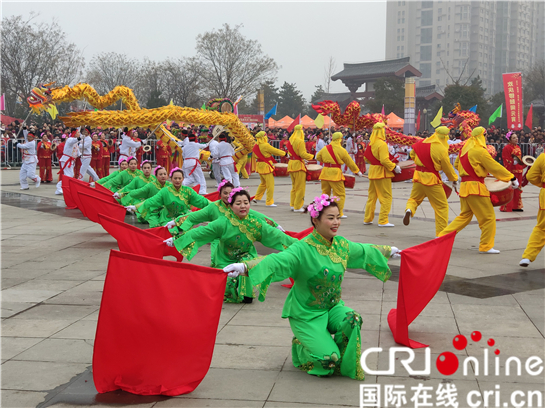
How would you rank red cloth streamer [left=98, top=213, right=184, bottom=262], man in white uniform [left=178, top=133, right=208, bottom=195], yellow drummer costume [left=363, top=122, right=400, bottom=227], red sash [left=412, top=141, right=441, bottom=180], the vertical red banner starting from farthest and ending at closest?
the vertical red banner, man in white uniform [left=178, top=133, right=208, bottom=195], yellow drummer costume [left=363, top=122, right=400, bottom=227], red sash [left=412, top=141, right=441, bottom=180], red cloth streamer [left=98, top=213, right=184, bottom=262]

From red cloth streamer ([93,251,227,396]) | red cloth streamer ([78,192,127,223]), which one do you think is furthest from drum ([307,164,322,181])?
red cloth streamer ([93,251,227,396])

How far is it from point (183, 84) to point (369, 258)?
128 ft

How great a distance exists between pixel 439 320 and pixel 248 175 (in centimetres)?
1746

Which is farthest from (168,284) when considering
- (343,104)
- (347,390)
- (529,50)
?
(529,50)

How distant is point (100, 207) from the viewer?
9258 mm

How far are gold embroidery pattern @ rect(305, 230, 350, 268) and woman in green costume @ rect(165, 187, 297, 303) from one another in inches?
63.1

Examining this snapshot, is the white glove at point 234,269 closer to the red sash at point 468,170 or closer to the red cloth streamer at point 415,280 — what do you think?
the red cloth streamer at point 415,280

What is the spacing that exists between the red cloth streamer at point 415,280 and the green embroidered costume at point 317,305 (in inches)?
21.7

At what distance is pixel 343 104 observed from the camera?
5344 cm

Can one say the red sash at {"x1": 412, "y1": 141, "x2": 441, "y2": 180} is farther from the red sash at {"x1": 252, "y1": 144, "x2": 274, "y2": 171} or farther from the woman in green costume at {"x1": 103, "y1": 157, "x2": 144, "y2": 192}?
the woman in green costume at {"x1": 103, "y1": 157, "x2": 144, "y2": 192}

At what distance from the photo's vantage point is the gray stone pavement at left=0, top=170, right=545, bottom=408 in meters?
3.77

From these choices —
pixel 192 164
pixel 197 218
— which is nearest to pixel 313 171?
pixel 192 164

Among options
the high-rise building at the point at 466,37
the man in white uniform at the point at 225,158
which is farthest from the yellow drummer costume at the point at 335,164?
the high-rise building at the point at 466,37

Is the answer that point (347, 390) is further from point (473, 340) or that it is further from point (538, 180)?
point (538, 180)
